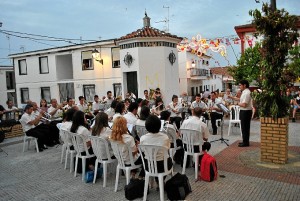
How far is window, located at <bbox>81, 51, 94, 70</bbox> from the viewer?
21062 mm

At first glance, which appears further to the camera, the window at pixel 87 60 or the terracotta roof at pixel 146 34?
the window at pixel 87 60

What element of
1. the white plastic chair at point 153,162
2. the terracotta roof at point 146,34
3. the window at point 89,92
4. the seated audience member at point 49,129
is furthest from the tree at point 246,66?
the window at point 89,92

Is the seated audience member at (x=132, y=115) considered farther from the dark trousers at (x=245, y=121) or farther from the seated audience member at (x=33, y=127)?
the seated audience member at (x=33, y=127)

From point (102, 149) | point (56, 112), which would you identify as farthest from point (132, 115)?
point (56, 112)

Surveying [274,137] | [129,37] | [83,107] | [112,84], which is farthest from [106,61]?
[274,137]

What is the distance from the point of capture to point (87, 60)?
21.4m

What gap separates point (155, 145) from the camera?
442cm

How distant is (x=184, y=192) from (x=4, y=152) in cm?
677

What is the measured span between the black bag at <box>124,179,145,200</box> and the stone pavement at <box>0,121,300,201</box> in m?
0.20

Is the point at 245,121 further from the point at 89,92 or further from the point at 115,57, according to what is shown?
the point at 89,92

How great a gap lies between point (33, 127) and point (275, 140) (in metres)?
7.11

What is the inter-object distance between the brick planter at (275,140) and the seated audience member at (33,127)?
21.4 ft

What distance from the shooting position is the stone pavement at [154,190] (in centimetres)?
475

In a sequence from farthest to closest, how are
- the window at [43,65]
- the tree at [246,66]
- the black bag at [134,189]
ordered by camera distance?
1. the window at [43,65]
2. the tree at [246,66]
3. the black bag at [134,189]
